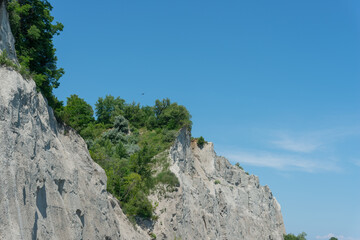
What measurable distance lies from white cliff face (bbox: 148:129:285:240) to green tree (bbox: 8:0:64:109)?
15.7 m

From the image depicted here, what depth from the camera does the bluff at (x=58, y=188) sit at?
625 inches

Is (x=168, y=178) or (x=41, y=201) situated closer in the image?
Result: (x=41, y=201)

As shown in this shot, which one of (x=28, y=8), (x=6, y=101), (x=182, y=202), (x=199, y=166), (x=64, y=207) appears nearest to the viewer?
(x=6, y=101)

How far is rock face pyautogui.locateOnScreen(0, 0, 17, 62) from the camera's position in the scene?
19781 mm

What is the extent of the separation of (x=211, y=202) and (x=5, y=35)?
3221 cm

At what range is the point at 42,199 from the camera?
18469 mm

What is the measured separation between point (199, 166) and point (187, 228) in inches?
567

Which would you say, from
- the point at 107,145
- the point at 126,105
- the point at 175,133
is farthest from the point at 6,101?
the point at 126,105

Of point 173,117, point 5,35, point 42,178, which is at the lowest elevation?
point 42,178

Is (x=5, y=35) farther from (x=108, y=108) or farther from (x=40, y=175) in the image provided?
(x=108, y=108)

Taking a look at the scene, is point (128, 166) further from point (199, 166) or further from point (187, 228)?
point (199, 166)

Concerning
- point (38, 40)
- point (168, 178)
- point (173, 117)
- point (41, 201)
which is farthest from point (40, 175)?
point (173, 117)

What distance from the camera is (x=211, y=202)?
153ft

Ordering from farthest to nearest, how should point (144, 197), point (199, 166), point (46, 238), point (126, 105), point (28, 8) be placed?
1. point (126, 105)
2. point (199, 166)
3. point (144, 197)
4. point (28, 8)
5. point (46, 238)
